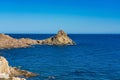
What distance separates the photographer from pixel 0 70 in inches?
2926

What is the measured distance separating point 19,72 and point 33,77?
5352 millimetres

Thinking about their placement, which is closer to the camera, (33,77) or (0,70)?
(0,70)

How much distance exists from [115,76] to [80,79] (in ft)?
41.5

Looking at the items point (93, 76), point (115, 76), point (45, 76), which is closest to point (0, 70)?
point (45, 76)

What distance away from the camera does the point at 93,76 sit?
91188mm

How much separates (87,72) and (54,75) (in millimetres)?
13567

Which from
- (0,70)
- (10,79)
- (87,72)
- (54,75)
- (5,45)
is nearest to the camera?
(10,79)

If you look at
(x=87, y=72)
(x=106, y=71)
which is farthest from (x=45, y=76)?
(x=106, y=71)

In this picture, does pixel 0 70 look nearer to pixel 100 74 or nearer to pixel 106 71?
pixel 100 74

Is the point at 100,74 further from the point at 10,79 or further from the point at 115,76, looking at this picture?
the point at 10,79

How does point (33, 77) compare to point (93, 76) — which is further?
point (93, 76)

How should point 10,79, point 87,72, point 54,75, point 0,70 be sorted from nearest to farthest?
point 10,79
point 0,70
point 54,75
point 87,72

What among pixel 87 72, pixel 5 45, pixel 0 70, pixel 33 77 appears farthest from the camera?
pixel 5 45

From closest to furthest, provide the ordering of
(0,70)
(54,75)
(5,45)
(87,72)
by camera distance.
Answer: (0,70) < (54,75) < (87,72) < (5,45)
